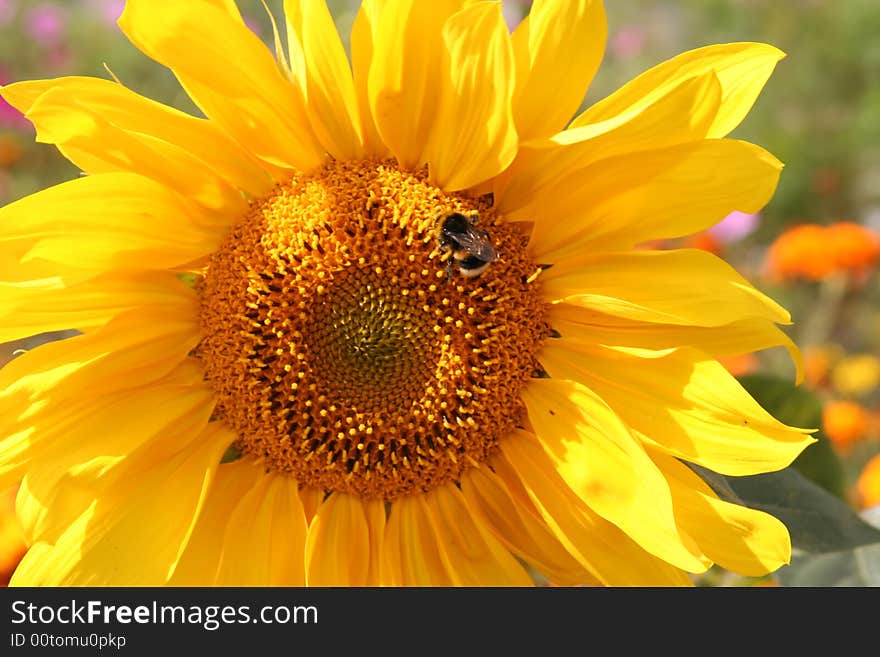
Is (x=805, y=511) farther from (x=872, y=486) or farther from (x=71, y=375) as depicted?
(x=71, y=375)

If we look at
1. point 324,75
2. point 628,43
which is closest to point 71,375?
point 324,75

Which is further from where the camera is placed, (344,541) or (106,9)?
(106,9)

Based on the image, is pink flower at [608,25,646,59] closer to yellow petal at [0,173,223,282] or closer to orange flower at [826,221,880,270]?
orange flower at [826,221,880,270]

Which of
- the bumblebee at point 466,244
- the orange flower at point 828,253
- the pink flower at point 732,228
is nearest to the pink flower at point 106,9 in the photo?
the pink flower at point 732,228

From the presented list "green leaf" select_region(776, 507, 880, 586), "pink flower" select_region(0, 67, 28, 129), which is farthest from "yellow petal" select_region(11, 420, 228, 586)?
"pink flower" select_region(0, 67, 28, 129)

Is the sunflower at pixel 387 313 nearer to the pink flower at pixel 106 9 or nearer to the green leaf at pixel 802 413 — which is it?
the green leaf at pixel 802 413
